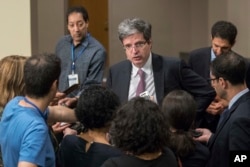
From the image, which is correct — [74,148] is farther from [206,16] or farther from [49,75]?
[206,16]

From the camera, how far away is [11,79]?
265 cm

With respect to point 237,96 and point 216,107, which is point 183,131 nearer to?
point 237,96

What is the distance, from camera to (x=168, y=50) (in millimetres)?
7613

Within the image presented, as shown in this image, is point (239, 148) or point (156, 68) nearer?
point (239, 148)

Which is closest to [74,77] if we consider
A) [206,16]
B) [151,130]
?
[151,130]

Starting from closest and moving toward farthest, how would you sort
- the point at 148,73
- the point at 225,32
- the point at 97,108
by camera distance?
1. the point at 97,108
2. the point at 148,73
3. the point at 225,32

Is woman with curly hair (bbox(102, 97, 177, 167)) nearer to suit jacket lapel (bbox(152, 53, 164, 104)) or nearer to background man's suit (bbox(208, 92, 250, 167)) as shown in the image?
background man's suit (bbox(208, 92, 250, 167))

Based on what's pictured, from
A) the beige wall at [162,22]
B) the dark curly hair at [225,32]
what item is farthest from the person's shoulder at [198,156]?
the beige wall at [162,22]

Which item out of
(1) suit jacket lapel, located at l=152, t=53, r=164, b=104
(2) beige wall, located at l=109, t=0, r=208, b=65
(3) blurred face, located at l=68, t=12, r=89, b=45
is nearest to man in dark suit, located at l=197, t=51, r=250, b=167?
(1) suit jacket lapel, located at l=152, t=53, r=164, b=104

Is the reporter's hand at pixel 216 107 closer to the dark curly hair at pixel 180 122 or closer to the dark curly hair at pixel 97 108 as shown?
the dark curly hair at pixel 180 122

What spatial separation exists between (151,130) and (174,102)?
594mm

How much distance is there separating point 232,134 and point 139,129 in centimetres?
70

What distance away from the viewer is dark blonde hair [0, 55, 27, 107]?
8.70 ft

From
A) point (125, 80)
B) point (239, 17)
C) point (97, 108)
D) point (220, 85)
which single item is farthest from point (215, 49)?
point (239, 17)
